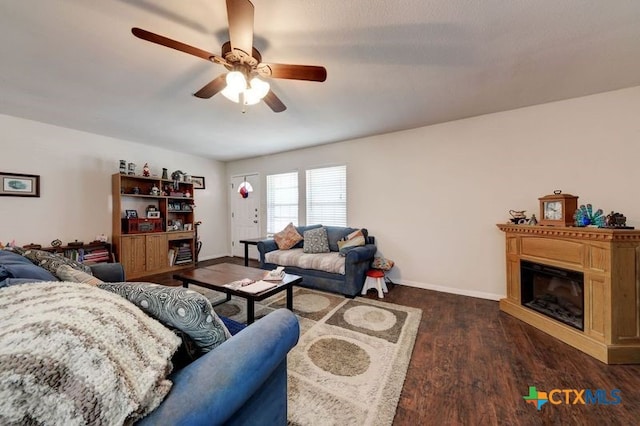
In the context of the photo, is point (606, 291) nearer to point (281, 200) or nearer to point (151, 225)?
point (281, 200)

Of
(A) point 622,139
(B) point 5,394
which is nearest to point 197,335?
(B) point 5,394

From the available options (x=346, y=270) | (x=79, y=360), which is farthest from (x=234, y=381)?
(x=346, y=270)

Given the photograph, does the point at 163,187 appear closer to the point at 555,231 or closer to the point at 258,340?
the point at 258,340

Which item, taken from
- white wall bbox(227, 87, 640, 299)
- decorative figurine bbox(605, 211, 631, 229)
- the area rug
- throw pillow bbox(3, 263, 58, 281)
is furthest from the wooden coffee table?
decorative figurine bbox(605, 211, 631, 229)

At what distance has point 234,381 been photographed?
30.8 inches

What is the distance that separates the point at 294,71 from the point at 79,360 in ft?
5.92

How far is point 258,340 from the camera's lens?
95 cm

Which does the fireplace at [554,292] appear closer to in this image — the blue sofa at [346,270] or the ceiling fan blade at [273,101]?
the blue sofa at [346,270]

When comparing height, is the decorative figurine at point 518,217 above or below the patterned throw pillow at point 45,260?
above

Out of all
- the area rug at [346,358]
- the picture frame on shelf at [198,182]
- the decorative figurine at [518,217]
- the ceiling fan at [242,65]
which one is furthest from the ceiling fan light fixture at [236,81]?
the picture frame on shelf at [198,182]

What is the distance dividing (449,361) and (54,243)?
5.07 meters

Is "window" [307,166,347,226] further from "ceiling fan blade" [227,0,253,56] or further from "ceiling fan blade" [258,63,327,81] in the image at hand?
"ceiling fan blade" [227,0,253,56]

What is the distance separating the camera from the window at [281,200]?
4.94 m

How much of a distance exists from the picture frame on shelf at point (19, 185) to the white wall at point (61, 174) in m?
0.06
